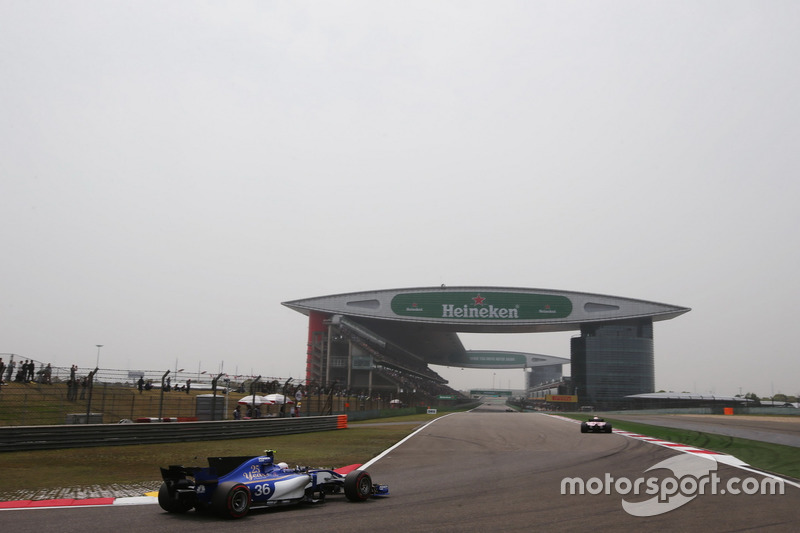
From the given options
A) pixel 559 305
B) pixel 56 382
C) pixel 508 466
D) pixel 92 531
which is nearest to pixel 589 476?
pixel 508 466

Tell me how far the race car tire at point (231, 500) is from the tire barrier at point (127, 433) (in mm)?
11257

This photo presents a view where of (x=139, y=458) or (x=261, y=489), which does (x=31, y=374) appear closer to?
(x=139, y=458)

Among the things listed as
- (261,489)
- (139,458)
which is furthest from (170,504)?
(139,458)

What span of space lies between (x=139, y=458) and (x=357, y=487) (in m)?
8.70

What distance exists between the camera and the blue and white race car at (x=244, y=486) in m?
8.44

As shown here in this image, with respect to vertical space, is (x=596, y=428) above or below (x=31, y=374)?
below

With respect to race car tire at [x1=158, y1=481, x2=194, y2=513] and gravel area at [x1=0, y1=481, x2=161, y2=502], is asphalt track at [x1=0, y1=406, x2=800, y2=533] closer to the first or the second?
race car tire at [x1=158, y1=481, x2=194, y2=513]

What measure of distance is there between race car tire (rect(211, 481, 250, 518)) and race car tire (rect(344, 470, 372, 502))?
1688 mm

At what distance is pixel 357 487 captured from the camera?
373 inches

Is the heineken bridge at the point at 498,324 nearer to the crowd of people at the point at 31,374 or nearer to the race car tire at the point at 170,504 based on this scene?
the crowd of people at the point at 31,374

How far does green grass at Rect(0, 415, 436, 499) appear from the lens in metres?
11.9

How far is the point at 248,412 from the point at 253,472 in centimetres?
2712

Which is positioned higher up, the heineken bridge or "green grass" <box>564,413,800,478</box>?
the heineken bridge

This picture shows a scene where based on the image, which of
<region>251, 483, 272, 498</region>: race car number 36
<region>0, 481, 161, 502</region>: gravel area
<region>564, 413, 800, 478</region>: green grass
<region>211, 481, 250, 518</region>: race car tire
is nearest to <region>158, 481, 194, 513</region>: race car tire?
<region>211, 481, 250, 518</region>: race car tire
